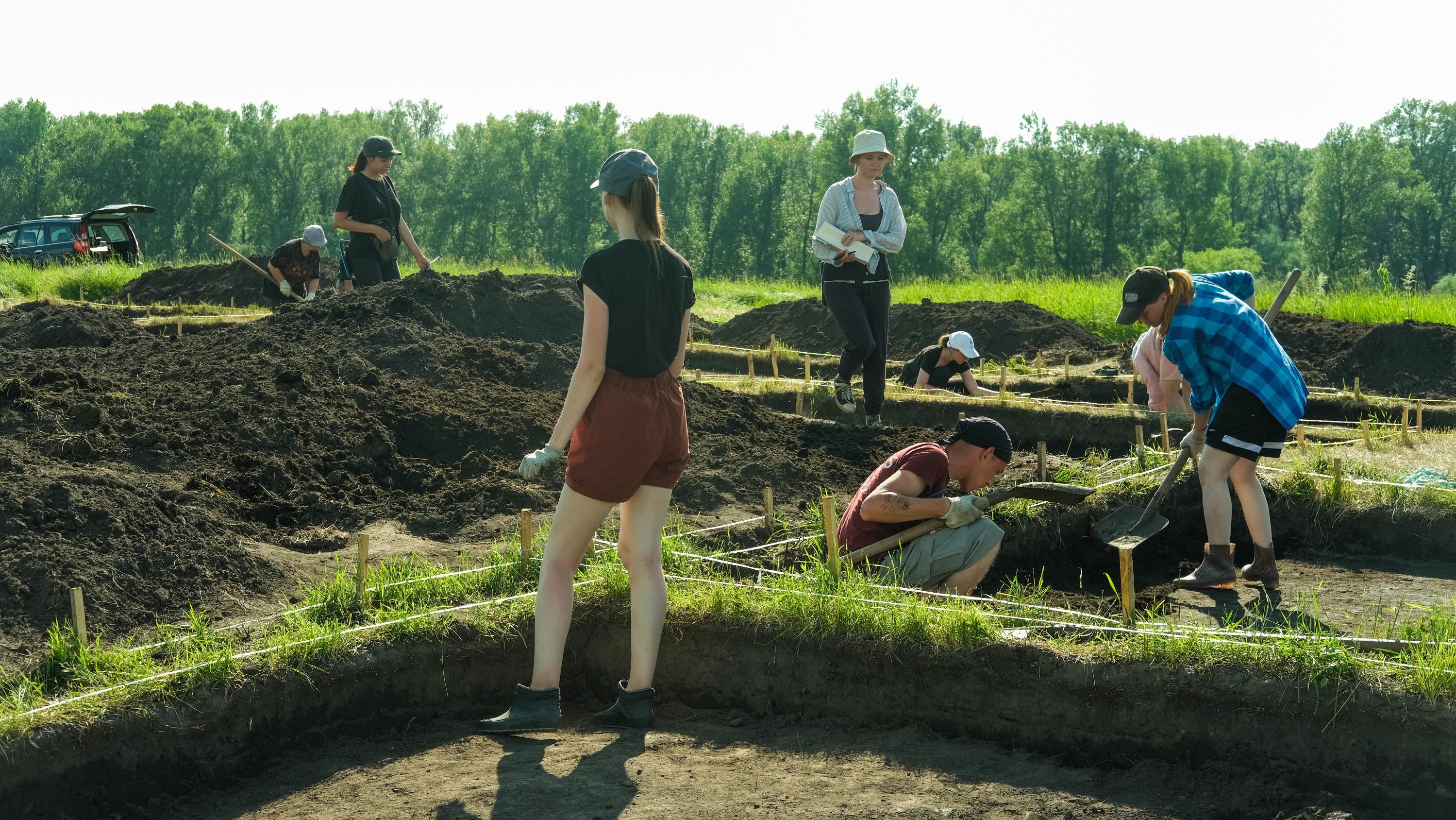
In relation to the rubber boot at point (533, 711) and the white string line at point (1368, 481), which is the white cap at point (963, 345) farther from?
the rubber boot at point (533, 711)

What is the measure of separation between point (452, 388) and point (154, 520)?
9.89 ft

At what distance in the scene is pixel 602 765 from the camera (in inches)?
141

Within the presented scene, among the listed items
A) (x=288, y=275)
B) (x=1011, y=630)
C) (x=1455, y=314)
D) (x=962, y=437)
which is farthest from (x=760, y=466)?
(x=1455, y=314)

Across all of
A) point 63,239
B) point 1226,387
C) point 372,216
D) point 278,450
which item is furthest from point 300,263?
point 63,239

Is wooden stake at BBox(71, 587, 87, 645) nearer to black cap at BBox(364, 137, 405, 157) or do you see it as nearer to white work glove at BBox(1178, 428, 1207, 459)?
white work glove at BBox(1178, 428, 1207, 459)

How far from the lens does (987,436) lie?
488 centimetres

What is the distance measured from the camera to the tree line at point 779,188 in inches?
2119

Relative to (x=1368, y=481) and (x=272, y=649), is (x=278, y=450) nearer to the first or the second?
(x=272, y=649)

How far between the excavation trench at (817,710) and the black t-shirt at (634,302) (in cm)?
116

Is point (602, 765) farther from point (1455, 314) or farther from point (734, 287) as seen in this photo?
point (734, 287)

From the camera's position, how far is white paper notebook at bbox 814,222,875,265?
768 centimetres

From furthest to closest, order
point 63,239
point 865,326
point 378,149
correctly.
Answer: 1. point 63,239
2. point 378,149
3. point 865,326

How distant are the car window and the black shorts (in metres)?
26.1

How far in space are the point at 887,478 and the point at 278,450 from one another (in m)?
3.37
